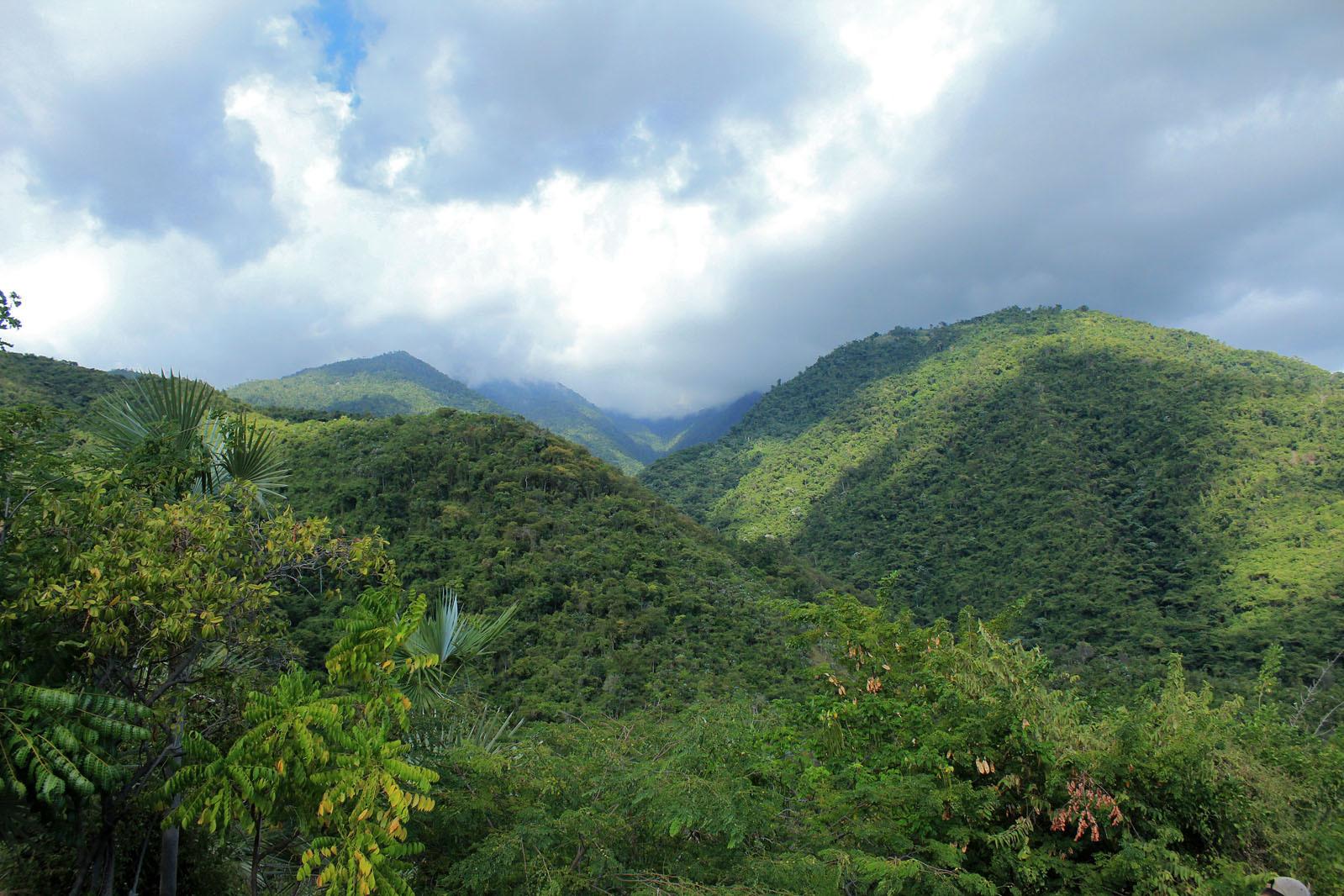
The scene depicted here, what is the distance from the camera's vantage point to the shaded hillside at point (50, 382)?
3028 centimetres

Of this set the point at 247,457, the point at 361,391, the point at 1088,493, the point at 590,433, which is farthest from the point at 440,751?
the point at 590,433

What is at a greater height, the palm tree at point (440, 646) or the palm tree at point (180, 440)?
the palm tree at point (180, 440)

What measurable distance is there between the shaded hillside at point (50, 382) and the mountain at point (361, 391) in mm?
24346

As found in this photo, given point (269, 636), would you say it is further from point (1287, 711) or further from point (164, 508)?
point (1287, 711)

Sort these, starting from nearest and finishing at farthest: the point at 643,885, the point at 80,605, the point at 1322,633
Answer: the point at 80,605
the point at 643,885
the point at 1322,633

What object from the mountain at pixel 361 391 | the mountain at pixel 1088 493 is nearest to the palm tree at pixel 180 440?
the mountain at pixel 1088 493

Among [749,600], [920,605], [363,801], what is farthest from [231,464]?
[920,605]

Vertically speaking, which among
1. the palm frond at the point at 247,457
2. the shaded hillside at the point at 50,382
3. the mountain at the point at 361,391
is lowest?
the palm frond at the point at 247,457

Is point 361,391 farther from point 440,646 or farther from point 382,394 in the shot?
point 440,646

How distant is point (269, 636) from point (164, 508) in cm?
105

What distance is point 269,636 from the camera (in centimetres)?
434

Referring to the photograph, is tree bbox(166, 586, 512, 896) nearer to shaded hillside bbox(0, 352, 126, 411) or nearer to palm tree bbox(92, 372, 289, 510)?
palm tree bbox(92, 372, 289, 510)

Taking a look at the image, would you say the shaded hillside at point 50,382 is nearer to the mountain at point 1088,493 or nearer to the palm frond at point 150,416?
the palm frond at point 150,416

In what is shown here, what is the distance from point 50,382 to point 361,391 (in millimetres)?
56974
